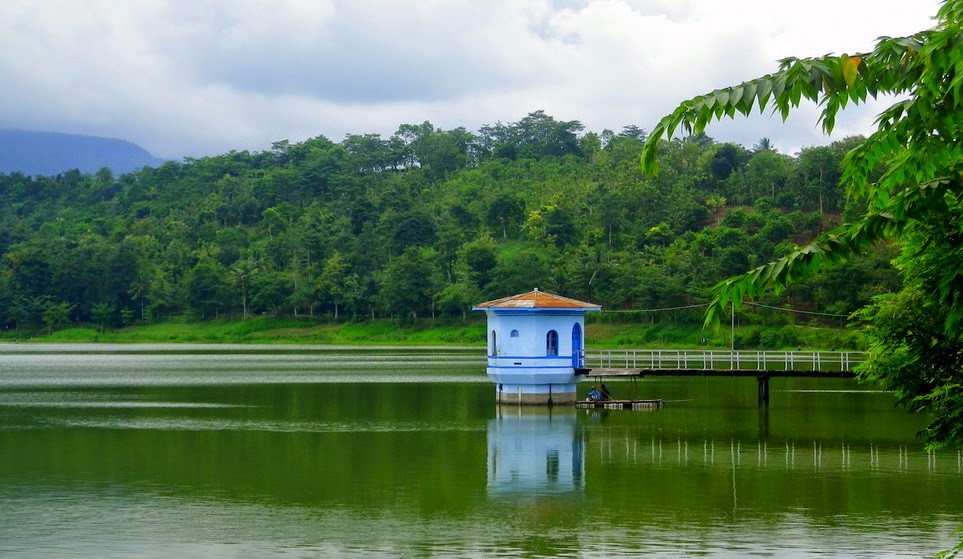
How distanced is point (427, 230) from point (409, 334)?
14.9m

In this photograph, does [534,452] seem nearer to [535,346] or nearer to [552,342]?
[535,346]

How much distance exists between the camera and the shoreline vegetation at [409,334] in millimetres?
80625

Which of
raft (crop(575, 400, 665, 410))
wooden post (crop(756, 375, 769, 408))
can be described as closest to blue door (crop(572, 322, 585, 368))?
raft (crop(575, 400, 665, 410))

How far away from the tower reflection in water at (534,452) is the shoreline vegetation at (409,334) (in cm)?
3561

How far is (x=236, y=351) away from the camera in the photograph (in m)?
99.2

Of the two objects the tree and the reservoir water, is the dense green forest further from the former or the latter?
the tree

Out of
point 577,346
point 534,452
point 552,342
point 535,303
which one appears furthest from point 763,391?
point 534,452

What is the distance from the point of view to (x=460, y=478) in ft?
84.2

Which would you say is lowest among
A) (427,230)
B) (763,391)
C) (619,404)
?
(619,404)

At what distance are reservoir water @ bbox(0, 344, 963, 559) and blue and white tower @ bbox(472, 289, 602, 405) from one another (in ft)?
3.90

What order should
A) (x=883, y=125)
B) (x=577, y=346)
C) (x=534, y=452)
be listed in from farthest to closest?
(x=577, y=346) → (x=534, y=452) → (x=883, y=125)

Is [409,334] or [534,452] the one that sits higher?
[409,334]

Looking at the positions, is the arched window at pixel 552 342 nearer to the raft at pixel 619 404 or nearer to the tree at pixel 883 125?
the raft at pixel 619 404

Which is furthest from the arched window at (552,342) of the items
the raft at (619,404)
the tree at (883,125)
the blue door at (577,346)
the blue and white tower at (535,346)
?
the tree at (883,125)
